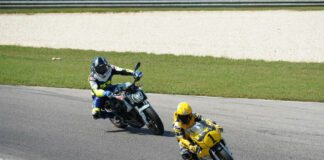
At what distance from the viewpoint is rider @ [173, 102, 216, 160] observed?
6.69 m

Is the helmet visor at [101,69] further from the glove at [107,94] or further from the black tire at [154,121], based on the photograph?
the black tire at [154,121]

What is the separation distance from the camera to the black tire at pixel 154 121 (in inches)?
357

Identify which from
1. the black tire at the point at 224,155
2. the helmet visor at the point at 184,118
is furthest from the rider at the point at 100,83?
the black tire at the point at 224,155

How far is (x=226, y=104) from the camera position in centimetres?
1269

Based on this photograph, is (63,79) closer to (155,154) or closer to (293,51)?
(155,154)

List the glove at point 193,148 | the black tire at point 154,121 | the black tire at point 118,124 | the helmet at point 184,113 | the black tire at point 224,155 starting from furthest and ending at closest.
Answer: the black tire at point 118,124 < the black tire at point 154,121 < the helmet at point 184,113 < the glove at point 193,148 < the black tire at point 224,155

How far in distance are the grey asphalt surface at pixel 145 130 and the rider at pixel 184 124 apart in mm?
1056

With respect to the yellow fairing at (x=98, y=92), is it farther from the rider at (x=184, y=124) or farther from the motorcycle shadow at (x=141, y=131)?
the rider at (x=184, y=124)

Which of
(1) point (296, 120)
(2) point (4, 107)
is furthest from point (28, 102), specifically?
(1) point (296, 120)

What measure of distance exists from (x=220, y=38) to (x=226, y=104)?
13.4 meters

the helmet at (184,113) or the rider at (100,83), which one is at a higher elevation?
the helmet at (184,113)

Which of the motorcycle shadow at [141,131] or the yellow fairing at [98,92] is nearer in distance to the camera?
the motorcycle shadow at [141,131]

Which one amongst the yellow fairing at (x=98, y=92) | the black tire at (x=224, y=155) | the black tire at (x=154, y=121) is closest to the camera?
the black tire at (x=224, y=155)

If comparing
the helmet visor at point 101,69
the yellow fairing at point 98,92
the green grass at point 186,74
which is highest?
the helmet visor at point 101,69
